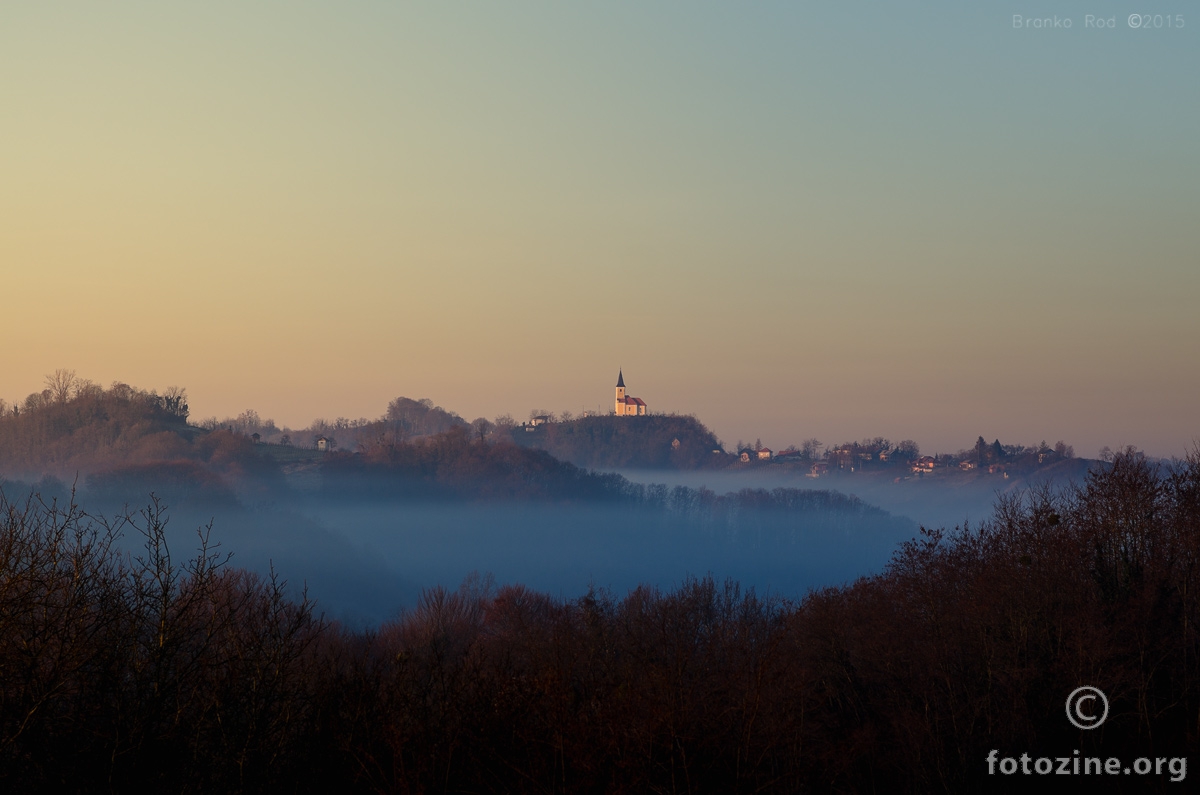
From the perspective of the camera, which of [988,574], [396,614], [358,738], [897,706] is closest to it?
[358,738]

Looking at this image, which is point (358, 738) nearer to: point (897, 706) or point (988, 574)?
point (897, 706)

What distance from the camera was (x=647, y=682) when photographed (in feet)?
60.3

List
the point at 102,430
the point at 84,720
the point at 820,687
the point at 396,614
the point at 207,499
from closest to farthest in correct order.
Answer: the point at 84,720 → the point at 820,687 → the point at 396,614 → the point at 207,499 → the point at 102,430

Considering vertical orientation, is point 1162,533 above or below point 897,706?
above

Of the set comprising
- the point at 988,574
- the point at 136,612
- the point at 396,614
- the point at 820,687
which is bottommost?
the point at 396,614

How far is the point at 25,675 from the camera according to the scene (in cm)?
1415

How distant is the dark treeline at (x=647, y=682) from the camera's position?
14922mm

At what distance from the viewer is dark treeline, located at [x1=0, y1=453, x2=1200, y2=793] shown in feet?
49.0

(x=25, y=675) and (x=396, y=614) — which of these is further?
(x=396, y=614)

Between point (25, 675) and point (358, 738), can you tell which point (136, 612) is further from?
point (358, 738)

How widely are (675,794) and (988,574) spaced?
32.9 metres

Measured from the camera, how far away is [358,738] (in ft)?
53.7

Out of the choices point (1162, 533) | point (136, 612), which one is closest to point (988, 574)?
point (1162, 533)

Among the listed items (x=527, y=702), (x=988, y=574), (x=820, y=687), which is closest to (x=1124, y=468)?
(x=988, y=574)
